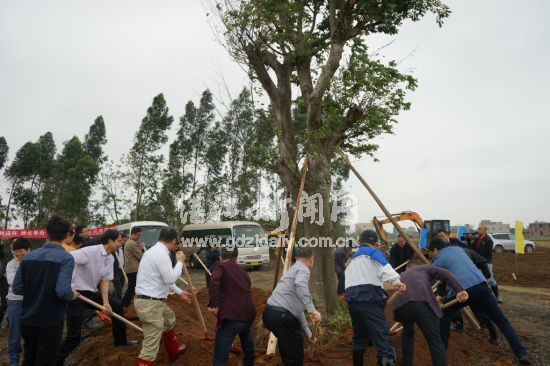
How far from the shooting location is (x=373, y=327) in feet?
15.0

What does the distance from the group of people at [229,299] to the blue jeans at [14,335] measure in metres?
0.01

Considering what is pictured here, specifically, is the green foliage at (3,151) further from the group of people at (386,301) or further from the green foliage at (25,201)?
the group of people at (386,301)

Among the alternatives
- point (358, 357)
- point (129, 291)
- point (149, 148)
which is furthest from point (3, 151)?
point (358, 357)

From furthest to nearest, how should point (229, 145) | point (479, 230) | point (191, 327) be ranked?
point (229, 145) → point (479, 230) → point (191, 327)

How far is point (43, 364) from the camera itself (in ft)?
12.3

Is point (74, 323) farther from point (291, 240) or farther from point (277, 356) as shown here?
point (291, 240)

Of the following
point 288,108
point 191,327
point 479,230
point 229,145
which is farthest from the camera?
point 229,145

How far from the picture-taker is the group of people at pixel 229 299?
3.79 m

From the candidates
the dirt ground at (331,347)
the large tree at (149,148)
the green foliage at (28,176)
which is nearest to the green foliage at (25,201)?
the green foliage at (28,176)

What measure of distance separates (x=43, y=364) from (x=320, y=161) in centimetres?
532

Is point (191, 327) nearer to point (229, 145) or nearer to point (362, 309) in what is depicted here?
point (362, 309)

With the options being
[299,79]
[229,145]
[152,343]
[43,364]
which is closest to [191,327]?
[152,343]

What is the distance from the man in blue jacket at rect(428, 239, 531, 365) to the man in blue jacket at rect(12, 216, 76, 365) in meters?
4.67

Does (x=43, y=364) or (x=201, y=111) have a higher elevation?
(x=201, y=111)
